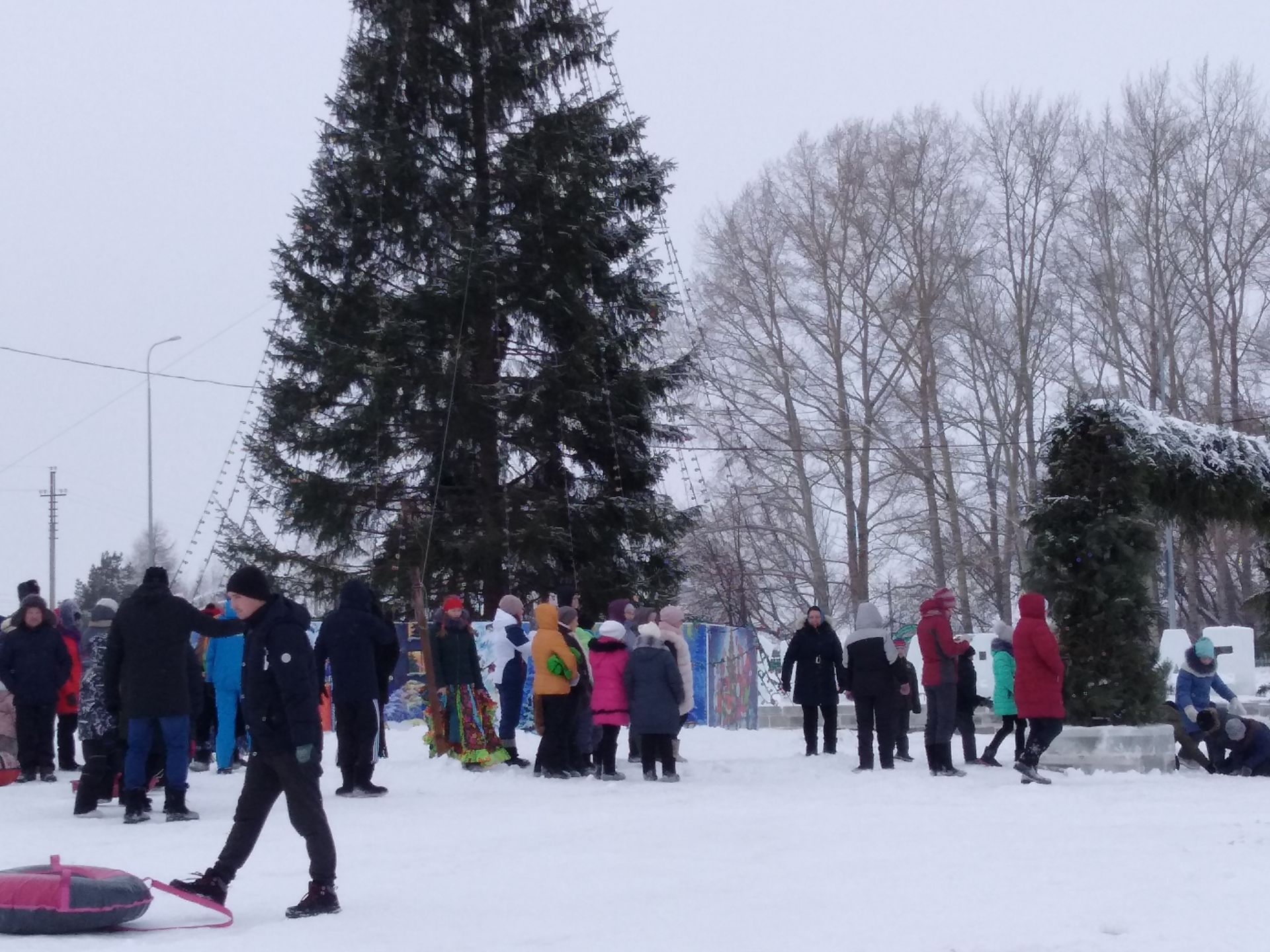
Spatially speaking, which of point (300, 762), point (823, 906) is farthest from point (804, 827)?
point (300, 762)

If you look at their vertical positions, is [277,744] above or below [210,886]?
above

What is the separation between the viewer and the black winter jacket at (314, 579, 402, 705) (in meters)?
12.1

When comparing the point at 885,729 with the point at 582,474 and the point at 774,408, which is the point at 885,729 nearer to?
the point at 582,474

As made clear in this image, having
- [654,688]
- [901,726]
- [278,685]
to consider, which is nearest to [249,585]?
[278,685]

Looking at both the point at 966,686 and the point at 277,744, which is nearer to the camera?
the point at 277,744

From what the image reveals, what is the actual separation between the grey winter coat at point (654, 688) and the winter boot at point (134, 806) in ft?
15.1

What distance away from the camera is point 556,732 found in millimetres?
13727

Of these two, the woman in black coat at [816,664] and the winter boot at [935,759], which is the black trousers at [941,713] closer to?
the winter boot at [935,759]

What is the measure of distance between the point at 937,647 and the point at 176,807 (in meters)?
7.20

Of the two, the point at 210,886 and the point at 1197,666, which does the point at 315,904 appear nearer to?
the point at 210,886

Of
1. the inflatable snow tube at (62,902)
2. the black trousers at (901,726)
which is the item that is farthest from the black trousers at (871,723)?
the inflatable snow tube at (62,902)

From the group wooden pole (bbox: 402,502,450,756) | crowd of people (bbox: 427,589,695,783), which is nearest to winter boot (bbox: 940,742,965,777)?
crowd of people (bbox: 427,589,695,783)

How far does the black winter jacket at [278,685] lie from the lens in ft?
23.4

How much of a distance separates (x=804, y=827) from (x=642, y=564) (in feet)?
48.5
